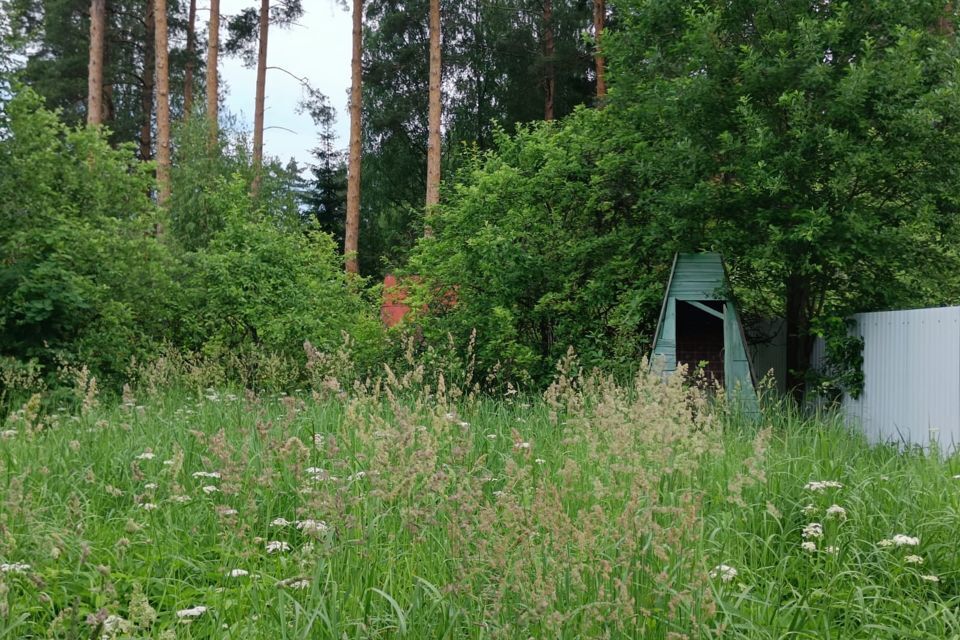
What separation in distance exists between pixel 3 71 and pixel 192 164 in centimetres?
629

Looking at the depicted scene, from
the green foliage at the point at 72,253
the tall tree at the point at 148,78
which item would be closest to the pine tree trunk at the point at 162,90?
the green foliage at the point at 72,253

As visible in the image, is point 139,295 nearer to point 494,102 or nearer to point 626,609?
point 626,609

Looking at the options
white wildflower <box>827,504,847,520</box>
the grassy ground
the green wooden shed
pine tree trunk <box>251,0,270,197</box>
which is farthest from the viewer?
pine tree trunk <box>251,0,270,197</box>

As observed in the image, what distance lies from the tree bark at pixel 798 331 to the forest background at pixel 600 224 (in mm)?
33

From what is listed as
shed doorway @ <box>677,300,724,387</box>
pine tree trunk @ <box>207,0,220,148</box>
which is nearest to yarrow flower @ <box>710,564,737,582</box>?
shed doorway @ <box>677,300,724,387</box>

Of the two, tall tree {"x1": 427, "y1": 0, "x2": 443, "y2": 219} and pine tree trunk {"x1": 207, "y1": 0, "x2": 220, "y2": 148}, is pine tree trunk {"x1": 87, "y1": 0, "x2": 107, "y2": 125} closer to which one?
pine tree trunk {"x1": 207, "y1": 0, "x2": 220, "y2": 148}

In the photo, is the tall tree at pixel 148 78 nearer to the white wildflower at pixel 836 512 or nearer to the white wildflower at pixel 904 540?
the white wildflower at pixel 836 512

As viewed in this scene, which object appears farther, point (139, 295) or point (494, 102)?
point (494, 102)

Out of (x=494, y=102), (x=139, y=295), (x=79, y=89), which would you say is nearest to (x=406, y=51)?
(x=494, y=102)

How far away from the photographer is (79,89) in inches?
925

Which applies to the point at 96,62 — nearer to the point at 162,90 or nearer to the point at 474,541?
the point at 162,90

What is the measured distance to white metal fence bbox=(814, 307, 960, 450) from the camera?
22.6ft

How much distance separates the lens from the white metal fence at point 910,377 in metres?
6.88

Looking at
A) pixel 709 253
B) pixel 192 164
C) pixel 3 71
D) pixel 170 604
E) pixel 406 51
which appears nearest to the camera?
pixel 170 604
